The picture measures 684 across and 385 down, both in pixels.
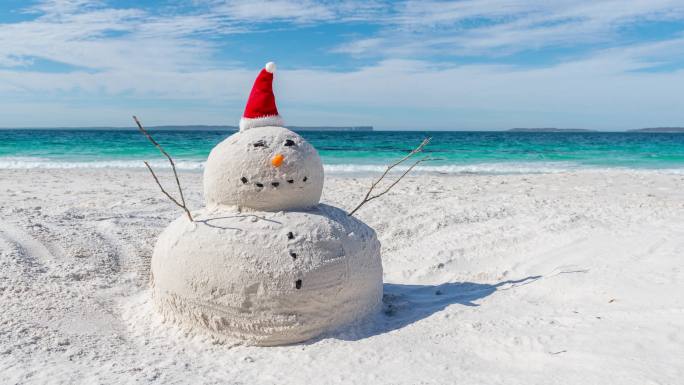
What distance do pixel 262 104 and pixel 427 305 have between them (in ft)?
7.15

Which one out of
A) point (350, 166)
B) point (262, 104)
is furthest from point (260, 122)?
point (350, 166)

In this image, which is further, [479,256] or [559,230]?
[559,230]

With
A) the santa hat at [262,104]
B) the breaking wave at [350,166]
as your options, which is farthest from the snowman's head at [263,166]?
the breaking wave at [350,166]

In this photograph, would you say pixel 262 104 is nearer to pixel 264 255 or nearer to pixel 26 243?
pixel 264 255

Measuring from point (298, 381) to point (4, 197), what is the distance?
29.1 feet

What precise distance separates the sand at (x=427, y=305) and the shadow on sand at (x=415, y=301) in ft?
0.06

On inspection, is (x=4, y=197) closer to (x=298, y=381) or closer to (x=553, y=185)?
(x=298, y=381)

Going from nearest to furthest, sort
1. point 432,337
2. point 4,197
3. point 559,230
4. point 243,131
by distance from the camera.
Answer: point 432,337 < point 243,131 < point 559,230 < point 4,197

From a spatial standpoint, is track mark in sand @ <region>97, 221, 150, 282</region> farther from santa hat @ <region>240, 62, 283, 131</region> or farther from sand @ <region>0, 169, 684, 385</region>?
santa hat @ <region>240, 62, 283, 131</region>

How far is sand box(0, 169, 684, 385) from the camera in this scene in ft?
11.5

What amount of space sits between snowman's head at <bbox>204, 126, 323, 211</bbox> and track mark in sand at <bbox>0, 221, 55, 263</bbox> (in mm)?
2573

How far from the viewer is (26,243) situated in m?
5.99

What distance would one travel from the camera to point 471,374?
134 inches

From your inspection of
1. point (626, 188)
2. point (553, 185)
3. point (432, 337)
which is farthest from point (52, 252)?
point (626, 188)
